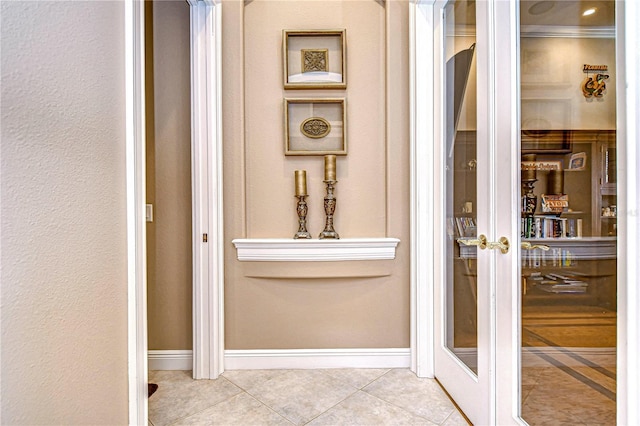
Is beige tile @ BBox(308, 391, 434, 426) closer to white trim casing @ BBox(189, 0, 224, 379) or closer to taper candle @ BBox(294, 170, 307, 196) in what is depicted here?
white trim casing @ BBox(189, 0, 224, 379)

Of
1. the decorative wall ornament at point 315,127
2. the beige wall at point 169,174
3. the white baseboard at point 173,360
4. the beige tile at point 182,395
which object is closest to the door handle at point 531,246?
the decorative wall ornament at point 315,127

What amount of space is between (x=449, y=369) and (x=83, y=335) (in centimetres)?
174

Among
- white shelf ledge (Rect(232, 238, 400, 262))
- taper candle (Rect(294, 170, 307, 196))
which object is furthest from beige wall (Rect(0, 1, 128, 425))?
taper candle (Rect(294, 170, 307, 196))

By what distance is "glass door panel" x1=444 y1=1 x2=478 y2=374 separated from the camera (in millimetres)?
1604

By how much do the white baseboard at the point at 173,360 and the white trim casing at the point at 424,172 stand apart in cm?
148

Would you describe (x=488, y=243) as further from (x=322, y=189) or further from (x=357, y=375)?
(x=357, y=375)

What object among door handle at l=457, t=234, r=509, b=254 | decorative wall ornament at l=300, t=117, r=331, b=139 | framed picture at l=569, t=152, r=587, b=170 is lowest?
door handle at l=457, t=234, r=509, b=254

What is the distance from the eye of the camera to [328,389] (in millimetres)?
1897

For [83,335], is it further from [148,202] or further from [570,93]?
[570,93]

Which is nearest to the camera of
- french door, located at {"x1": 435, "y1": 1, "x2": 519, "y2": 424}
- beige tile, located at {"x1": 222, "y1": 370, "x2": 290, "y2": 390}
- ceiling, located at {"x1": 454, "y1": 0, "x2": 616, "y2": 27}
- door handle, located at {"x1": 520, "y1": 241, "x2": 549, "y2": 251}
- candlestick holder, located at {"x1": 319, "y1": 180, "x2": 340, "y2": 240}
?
ceiling, located at {"x1": 454, "y1": 0, "x2": 616, "y2": 27}

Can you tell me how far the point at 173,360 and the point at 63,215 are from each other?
1.63 m

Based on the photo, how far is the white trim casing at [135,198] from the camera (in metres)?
1.09

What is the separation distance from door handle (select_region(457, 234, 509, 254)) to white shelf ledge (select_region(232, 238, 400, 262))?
561 mm

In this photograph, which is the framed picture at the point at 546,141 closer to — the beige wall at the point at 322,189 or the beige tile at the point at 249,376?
the beige wall at the point at 322,189
